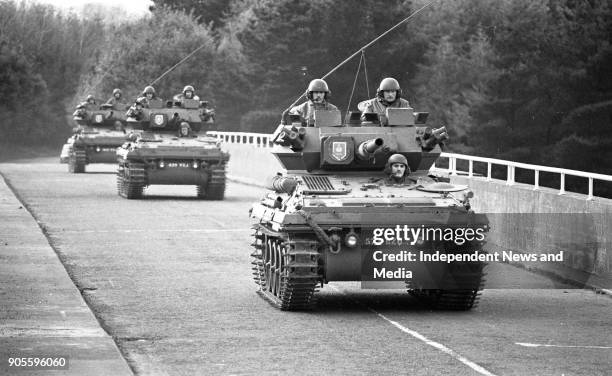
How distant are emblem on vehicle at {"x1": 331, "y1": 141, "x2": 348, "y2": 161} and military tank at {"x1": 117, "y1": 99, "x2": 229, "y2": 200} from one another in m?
17.3

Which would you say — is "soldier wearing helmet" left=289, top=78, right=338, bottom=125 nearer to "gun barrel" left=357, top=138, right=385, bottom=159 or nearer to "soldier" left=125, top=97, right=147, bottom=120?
"gun barrel" left=357, top=138, right=385, bottom=159

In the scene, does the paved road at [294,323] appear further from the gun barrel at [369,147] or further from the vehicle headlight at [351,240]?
the gun barrel at [369,147]

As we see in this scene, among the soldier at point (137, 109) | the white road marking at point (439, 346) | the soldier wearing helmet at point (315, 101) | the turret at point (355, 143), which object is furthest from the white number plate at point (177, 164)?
the white road marking at point (439, 346)

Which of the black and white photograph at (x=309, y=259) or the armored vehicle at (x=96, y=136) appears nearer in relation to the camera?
the black and white photograph at (x=309, y=259)

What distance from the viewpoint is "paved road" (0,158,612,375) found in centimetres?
1202

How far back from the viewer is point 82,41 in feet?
346

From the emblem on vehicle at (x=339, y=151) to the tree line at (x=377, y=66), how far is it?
1449 inches

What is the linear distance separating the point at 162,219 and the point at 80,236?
4039 millimetres

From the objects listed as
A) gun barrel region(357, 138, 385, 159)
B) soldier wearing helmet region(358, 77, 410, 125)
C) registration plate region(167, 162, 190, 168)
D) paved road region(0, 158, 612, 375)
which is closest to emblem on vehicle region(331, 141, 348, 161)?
gun barrel region(357, 138, 385, 159)

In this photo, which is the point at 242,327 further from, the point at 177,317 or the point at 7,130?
the point at 7,130

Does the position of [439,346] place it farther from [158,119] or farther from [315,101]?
[158,119]

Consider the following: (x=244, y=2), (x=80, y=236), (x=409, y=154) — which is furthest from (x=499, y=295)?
(x=244, y=2)

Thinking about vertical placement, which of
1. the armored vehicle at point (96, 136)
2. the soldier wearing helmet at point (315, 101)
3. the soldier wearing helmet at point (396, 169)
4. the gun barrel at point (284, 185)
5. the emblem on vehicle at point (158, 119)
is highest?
the soldier wearing helmet at point (315, 101)

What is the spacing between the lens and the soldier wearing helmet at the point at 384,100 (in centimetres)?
1762
